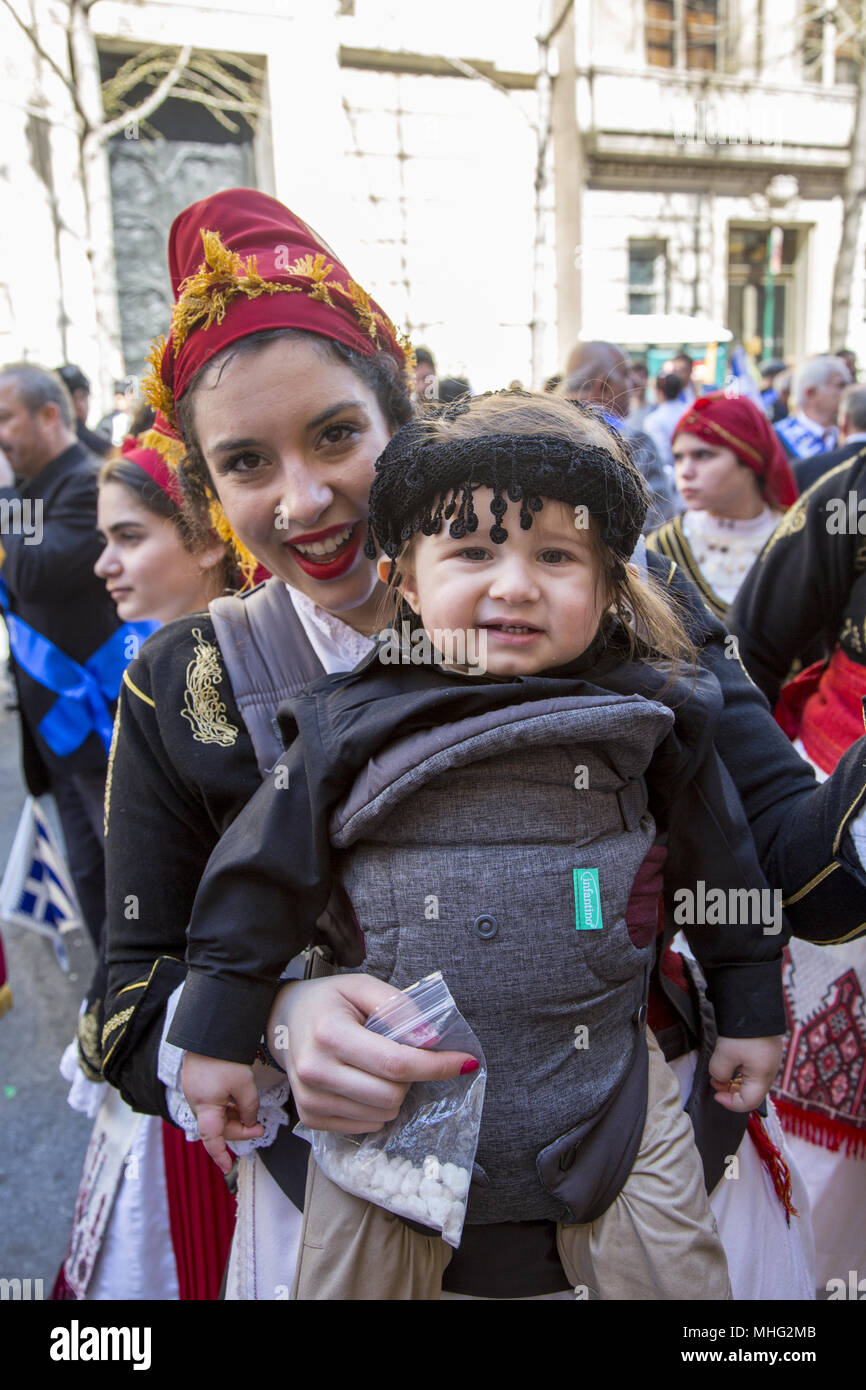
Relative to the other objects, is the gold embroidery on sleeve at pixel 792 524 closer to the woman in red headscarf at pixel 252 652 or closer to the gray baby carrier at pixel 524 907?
the woman in red headscarf at pixel 252 652

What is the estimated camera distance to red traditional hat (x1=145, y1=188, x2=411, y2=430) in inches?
56.2

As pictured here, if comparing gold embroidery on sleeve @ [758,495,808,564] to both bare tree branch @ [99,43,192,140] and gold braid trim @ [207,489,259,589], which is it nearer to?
gold braid trim @ [207,489,259,589]

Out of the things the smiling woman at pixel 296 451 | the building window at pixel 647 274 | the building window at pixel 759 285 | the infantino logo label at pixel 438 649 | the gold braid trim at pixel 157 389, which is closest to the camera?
the infantino logo label at pixel 438 649

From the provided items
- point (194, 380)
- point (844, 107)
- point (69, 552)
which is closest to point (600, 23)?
point (844, 107)

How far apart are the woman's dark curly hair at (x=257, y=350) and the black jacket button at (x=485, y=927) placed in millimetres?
840

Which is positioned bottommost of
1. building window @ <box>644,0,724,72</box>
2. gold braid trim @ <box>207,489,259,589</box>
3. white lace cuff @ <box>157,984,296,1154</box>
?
white lace cuff @ <box>157,984,296,1154</box>

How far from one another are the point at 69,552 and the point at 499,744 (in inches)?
124

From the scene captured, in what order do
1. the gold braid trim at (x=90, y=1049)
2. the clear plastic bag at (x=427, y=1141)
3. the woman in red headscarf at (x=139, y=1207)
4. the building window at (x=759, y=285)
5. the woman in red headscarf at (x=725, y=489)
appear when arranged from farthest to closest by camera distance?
the building window at (x=759, y=285) < the woman in red headscarf at (x=725, y=489) < the gold braid trim at (x=90, y=1049) < the woman in red headscarf at (x=139, y=1207) < the clear plastic bag at (x=427, y=1141)

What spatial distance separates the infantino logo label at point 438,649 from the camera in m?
1.19

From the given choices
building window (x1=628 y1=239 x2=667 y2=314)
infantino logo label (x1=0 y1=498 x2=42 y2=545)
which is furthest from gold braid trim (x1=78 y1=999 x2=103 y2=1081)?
building window (x1=628 y1=239 x2=667 y2=314)
